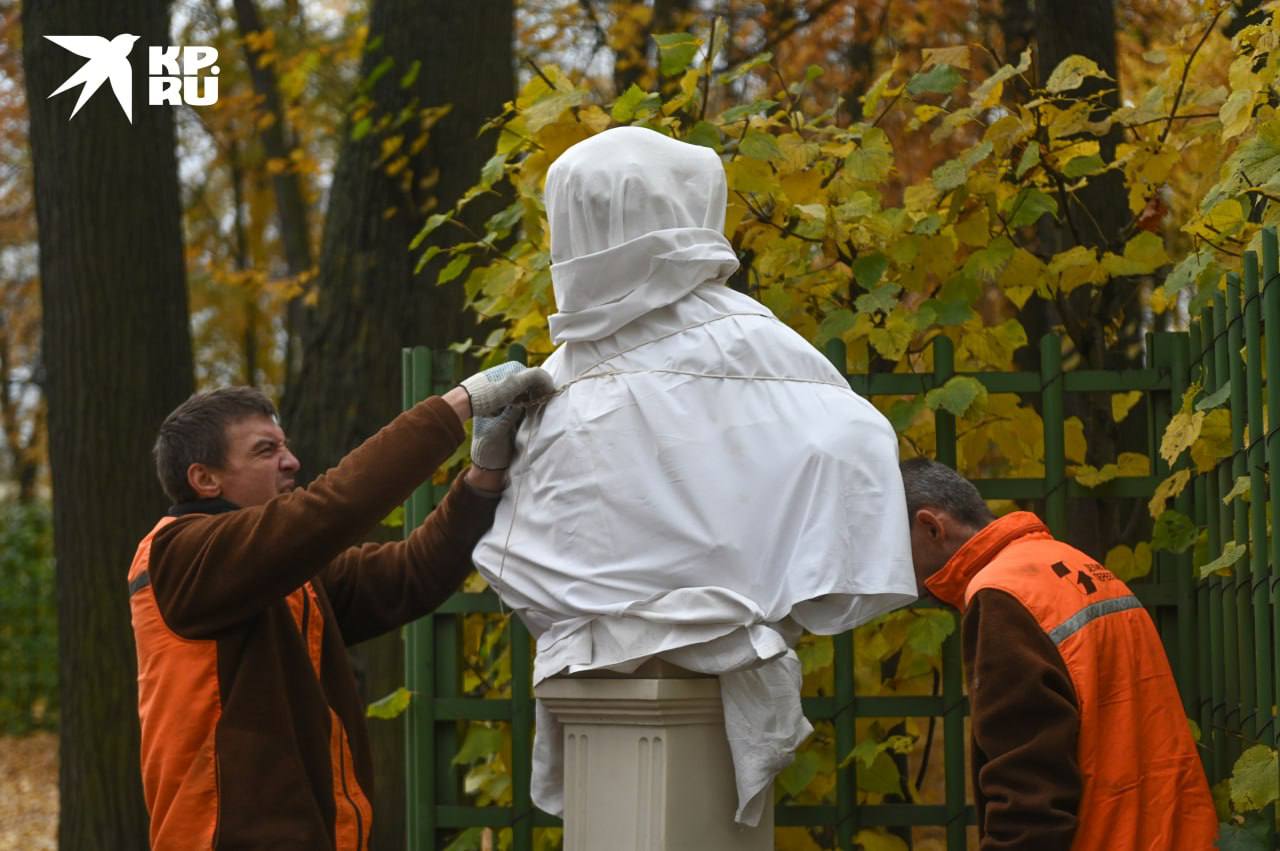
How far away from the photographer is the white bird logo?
22.4ft

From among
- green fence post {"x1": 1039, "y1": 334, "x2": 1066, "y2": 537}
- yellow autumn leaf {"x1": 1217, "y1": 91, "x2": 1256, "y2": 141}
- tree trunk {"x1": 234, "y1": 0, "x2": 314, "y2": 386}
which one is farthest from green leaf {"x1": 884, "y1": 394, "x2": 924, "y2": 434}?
tree trunk {"x1": 234, "y1": 0, "x2": 314, "y2": 386}

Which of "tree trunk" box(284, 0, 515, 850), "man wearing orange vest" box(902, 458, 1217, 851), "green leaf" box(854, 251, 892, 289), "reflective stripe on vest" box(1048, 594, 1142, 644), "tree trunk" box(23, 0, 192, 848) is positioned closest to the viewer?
"man wearing orange vest" box(902, 458, 1217, 851)

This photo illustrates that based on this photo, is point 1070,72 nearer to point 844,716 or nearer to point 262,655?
point 844,716

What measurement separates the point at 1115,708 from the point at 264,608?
176 centimetres

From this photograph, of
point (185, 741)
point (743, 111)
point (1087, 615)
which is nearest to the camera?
point (1087, 615)

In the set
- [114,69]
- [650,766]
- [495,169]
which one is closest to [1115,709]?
[650,766]

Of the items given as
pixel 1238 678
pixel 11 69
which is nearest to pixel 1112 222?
pixel 1238 678

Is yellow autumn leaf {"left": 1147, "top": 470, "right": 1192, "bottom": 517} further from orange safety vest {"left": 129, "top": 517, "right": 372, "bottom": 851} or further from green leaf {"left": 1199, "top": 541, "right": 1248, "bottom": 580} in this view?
orange safety vest {"left": 129, "top": 517, "right": 372, "bottom": 851}

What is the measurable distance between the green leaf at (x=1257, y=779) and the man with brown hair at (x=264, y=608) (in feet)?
5.17

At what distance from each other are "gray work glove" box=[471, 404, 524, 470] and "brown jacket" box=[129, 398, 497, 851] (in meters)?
0.06

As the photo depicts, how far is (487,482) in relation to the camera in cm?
344

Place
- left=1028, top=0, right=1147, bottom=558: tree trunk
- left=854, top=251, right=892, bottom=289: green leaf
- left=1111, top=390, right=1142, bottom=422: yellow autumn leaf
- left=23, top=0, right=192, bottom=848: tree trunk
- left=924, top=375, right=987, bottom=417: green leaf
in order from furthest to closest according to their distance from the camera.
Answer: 1. left=23, top=0, right=192, bottom=848: tree trunk
2. left=1028, top=0, right=1147, bottom=558: tree trunk
3. left=1111, top=390, right=1142, bottom=422: yellow autumn leaf
4. left=854, top=251, right=892, bottom=289: green leaf
5. left=924, top=375, right=987, bottom=417: green leaf

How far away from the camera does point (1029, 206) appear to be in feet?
13.6

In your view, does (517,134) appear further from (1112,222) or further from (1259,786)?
(1259,786)
